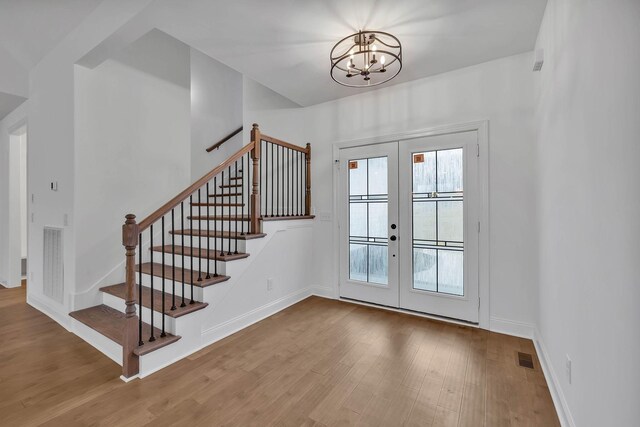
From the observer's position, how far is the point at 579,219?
153cm

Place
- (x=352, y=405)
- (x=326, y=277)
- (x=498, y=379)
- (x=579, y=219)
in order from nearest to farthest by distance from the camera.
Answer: (x=579, y=219)
(x=352, y=405)
(x=498, y=379)
(x=326, y=277)

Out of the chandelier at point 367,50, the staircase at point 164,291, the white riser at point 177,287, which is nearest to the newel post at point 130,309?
the staircase at point 164,291

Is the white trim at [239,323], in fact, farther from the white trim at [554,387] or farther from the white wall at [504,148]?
the white trim at [554,387]

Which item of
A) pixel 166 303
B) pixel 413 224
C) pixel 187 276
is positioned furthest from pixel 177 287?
pixel 413 224

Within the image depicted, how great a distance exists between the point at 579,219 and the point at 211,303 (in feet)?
9.01

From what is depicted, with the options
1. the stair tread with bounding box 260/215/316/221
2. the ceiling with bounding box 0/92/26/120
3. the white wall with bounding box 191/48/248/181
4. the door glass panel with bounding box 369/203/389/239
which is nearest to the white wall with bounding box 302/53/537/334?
the door glass panel with bounding box 369/203/389/239

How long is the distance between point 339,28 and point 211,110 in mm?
3010

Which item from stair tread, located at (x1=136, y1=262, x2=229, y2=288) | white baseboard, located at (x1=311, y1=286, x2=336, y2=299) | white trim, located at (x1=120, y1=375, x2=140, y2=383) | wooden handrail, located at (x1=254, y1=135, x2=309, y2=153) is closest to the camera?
white trim, located at (x1=120, y1=375, x2=140, y2=383)

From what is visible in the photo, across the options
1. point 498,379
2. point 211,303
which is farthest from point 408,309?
point 211,303

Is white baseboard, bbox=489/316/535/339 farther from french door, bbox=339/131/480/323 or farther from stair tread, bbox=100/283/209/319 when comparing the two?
stair tread, bbox=100/283/209/319

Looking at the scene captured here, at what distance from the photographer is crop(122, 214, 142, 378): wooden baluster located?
2.19m

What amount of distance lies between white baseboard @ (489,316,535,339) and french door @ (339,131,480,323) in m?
0.18

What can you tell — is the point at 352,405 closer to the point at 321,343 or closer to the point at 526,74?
the point at 321,343

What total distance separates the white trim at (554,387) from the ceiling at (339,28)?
2597 mm
